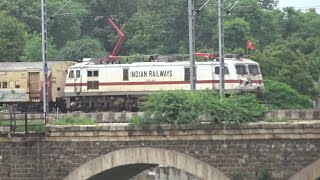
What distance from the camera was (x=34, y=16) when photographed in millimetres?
84000

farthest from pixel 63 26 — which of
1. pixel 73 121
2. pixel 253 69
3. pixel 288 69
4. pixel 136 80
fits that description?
pixel 73 121

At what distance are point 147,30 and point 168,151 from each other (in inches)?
2175

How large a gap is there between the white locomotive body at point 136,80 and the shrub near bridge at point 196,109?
59.5 ft

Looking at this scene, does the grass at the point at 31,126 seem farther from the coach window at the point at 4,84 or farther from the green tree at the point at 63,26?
the green tree at the point at 63,26

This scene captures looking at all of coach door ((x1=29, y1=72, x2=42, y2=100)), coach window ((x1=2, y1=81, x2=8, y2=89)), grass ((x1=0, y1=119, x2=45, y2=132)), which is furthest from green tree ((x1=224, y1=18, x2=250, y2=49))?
grass ((x1=0, y1=119, x2=45, y2=132))

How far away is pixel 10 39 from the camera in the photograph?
75125 mm

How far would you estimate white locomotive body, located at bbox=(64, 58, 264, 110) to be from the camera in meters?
46.8

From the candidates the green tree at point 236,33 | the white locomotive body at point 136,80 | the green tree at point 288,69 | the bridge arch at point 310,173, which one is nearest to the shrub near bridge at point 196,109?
the bridge arch at point 310,173

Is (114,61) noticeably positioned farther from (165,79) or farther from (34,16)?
(34,16)

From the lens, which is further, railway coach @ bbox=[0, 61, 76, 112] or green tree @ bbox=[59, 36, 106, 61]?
green tree @ bbox=[59, 36, 106, 61]

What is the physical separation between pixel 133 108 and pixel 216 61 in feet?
14.4

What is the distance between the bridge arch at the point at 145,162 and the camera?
26750 millimetres

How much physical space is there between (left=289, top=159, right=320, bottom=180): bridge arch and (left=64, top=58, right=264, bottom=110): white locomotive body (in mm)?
20429

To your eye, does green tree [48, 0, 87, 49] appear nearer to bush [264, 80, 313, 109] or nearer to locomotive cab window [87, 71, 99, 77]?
bush [264, 80, 313, 109]
